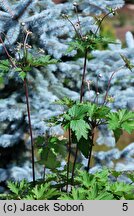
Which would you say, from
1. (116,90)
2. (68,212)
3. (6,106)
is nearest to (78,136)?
(68,212)

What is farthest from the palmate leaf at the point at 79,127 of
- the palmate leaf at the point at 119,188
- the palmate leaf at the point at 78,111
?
the palmate leaf at the point at 119,188

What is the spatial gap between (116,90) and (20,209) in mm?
1887

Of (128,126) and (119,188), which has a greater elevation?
Result: (128,126)

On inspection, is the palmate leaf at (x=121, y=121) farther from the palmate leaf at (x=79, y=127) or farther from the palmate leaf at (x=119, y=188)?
the palmate leaf at (x=119, y=188)

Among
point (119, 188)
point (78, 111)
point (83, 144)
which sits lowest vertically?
point (119, 188)

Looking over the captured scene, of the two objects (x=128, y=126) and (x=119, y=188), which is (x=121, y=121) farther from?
(x=119, y=188)

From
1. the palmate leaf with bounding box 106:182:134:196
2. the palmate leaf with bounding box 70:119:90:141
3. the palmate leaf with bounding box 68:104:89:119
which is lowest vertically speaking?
the palmate leaf with bounding box 106:182:134:196

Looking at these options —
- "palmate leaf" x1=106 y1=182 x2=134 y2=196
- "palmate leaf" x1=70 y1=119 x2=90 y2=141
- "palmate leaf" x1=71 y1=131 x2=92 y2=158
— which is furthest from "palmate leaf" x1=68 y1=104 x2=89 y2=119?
"palmate leaf" x1=106 y1=182 x2=134 y2=196

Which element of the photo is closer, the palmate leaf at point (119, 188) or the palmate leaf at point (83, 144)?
the palmate leaf at point (119, 188)

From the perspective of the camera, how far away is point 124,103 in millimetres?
3625

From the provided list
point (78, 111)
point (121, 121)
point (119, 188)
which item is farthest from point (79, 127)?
point (119, 188)

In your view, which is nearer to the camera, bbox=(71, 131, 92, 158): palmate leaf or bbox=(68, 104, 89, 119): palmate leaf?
bbox=(68, 104, 89, 119): palmate leaf

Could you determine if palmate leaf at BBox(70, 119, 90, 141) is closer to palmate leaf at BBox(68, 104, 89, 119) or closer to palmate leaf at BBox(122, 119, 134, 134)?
palmate leaf at BBox(68, 104, 89, 119)

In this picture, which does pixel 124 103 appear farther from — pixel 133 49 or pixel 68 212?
pixel 68 212
